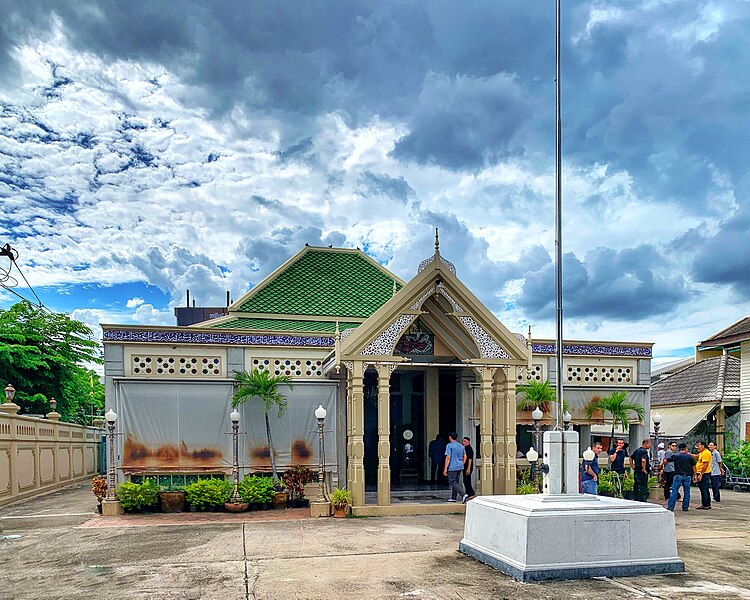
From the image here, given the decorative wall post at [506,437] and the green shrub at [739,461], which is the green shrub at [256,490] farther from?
the green shrub at [739,461]

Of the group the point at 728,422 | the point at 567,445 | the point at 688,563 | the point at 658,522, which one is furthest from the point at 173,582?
the point at 728,422

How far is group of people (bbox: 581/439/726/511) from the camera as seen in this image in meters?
14.5

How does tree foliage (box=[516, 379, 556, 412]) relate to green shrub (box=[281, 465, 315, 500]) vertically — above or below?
above

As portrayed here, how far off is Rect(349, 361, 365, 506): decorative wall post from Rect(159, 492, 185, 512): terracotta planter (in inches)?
143

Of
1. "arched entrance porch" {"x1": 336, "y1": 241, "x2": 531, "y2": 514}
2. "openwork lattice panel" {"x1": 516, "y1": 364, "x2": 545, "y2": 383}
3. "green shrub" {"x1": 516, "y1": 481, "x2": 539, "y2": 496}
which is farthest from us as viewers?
"openwork lattice panel" {"x1": 516, "y1": 364, "x2": 545, "y2": 383}

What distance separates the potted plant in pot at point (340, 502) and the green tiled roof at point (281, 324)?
4986mm

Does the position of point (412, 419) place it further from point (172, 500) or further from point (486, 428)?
point (172, 500)

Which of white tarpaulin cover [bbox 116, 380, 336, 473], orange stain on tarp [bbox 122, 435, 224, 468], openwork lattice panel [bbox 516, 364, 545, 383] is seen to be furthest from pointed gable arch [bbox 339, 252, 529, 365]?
orange stain on tarp [bbox 122, 435, 224, 468]

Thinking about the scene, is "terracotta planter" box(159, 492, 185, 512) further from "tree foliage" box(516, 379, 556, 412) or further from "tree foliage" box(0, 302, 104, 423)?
"tree foliage" box(0, 302, 104, 423)

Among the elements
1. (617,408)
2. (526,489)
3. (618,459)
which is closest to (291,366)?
(526,489)

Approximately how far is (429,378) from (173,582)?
10.7 metres

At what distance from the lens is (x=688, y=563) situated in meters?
9.53

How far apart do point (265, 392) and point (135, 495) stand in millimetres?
3399

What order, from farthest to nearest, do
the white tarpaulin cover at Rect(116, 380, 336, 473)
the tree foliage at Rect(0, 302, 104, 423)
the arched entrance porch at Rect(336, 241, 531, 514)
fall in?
the tree foliage at Rect(0, 302, 104, 423), the white tarpaulin cover at Rect(116, 380, 336, 473), the arched entrance porch at Rect(336, 241, 531, 514)
